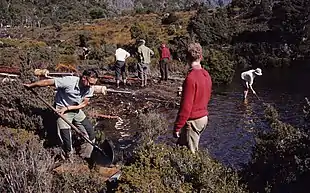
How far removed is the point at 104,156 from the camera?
789 cm

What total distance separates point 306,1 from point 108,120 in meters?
44.7

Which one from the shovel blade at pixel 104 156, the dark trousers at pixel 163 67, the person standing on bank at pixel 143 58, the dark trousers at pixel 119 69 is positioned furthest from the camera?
the dark trousers at pixel 163 67

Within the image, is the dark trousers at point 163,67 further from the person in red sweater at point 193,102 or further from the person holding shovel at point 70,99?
the person in red sweater at point 193,102

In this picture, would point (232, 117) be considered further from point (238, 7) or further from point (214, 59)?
point (238, 7)

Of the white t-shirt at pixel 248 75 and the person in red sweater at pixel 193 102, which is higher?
the person in red sweater at pixel 193 102

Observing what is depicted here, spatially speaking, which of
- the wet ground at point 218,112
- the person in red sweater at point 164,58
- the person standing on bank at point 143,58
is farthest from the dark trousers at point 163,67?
the person standing on bank at point 143,58

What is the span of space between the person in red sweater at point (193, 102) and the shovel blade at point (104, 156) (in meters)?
1.77

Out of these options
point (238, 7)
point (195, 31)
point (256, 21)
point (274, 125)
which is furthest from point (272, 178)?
point (238, 7)

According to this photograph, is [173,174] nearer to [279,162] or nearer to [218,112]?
[279,162]

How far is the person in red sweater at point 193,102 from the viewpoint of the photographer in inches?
231

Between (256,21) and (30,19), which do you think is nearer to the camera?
(256,21)

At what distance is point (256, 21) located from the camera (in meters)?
61.1

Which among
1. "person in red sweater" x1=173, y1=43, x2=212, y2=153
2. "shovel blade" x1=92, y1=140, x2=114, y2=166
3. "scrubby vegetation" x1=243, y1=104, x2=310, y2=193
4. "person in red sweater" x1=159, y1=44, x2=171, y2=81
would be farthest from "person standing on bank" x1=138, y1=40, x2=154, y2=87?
"person in red sweater" x1=173, y1=43, x2=212, y2=153

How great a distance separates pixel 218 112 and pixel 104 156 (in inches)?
413
